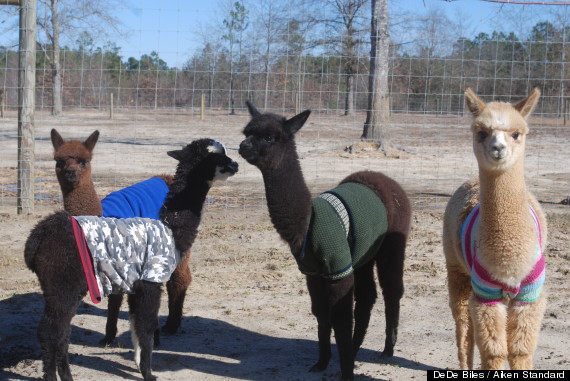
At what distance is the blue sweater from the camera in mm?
4664

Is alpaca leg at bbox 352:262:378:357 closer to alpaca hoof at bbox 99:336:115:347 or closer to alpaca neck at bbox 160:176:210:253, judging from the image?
alpaca neck at bbox 160:176:210:253

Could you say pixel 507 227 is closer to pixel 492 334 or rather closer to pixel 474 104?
pixel 492 334

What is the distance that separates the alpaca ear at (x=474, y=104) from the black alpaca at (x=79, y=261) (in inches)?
64.5

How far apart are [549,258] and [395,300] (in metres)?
3.02

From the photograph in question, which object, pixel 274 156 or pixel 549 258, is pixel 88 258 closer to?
pixel 274 156

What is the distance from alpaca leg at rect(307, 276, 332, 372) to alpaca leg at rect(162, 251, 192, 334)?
1.15m

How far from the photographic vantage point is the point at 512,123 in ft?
10.7

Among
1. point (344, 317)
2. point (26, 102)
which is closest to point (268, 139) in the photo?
point (344, 317)

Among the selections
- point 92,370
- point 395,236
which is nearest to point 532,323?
point 395,236

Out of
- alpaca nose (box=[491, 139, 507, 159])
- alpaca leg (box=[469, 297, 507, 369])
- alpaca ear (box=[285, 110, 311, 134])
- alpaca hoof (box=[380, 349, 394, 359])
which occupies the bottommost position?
alpaca hoof (box=[380, 349, 394, 359])

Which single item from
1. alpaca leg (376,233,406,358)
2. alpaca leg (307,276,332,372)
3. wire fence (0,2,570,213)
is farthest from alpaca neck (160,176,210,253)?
wire fence (0,2,570,213)

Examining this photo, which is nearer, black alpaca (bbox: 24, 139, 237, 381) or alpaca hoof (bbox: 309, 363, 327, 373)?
black alpaca (bbox: 24, 139, 237, 381)

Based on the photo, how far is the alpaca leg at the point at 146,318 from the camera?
160 inches

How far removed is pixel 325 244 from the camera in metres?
3.94
